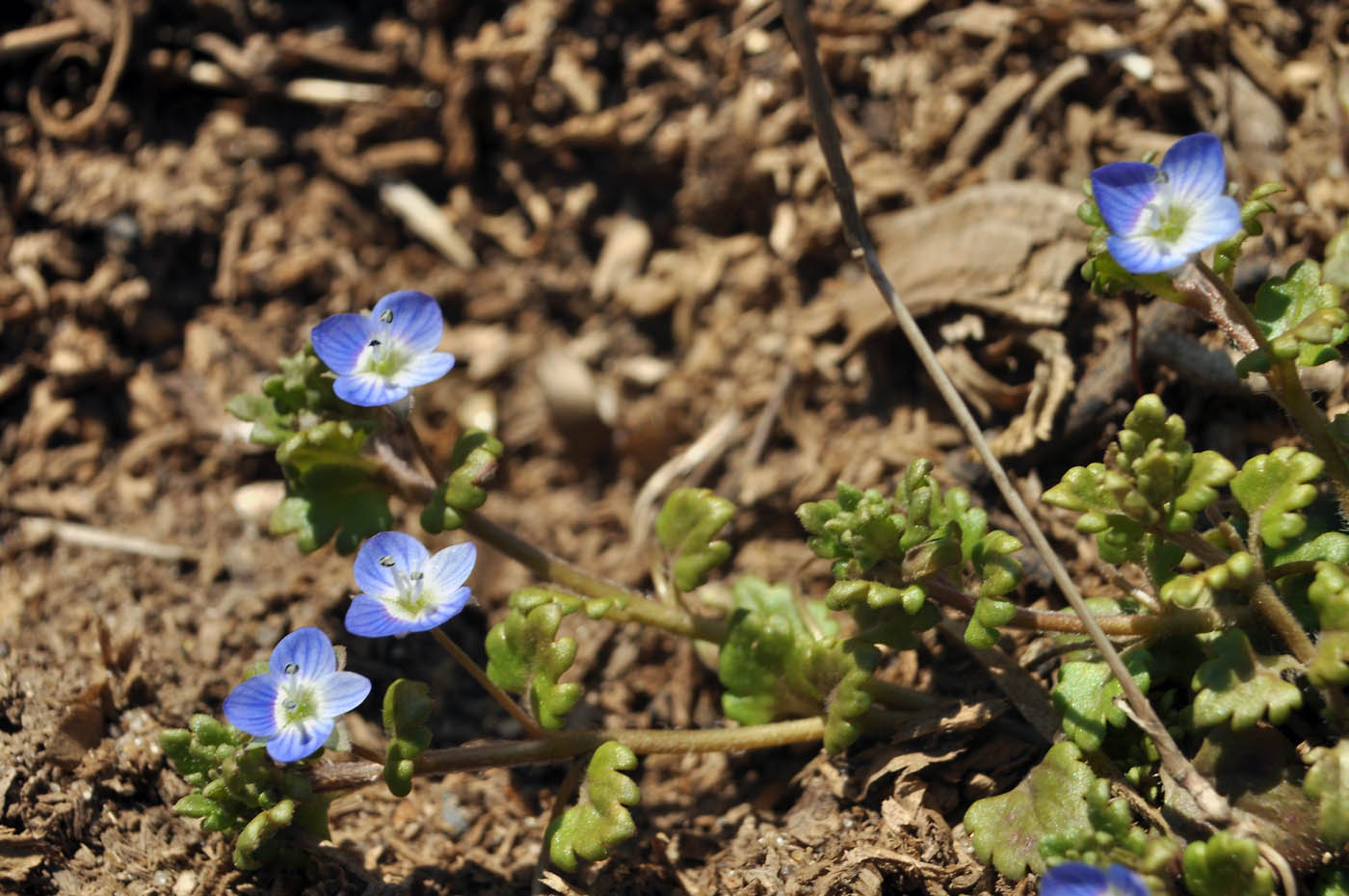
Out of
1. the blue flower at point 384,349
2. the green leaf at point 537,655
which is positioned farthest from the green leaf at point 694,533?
the blue flower at point 384,349

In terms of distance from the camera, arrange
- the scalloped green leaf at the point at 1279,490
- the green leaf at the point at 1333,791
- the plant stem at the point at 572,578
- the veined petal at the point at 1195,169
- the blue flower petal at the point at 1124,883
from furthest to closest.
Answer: the plant stem at the point at 572,578
the veined petal at the point at 1195,169
the scalloped green leaf at the point at 1279,490
the green leaf at the point at 1333,791
the blue flower petal at the point at 1124,883

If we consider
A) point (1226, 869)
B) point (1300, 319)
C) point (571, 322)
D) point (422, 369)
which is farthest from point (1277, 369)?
point (571, 322)

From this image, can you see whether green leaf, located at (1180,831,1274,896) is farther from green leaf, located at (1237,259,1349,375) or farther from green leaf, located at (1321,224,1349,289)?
green leaf, located at (1321,224,1349,289)

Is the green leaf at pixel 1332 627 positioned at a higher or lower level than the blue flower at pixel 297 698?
higher

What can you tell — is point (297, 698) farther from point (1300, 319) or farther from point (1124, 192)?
point (1300, 319)

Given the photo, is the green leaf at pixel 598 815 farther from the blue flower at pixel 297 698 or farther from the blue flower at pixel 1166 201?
the blue flower at pixel 1166 201

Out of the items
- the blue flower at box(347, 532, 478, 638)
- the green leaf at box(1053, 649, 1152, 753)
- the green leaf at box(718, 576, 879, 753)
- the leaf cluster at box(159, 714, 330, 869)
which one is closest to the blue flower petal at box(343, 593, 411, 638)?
the blue flower at box(347, 532, 478, 638)
